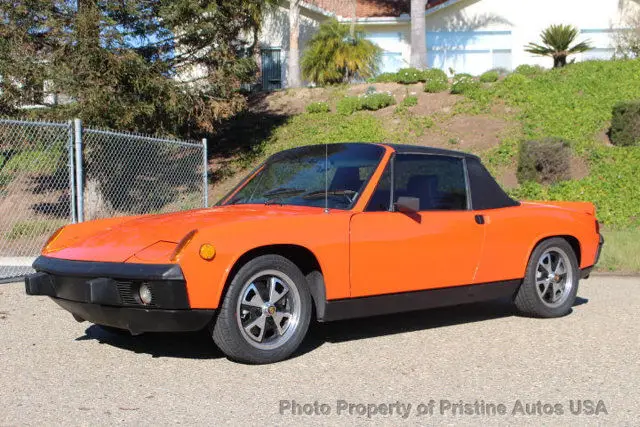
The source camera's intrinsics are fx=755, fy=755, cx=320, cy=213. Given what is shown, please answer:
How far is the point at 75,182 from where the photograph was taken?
12.4 m

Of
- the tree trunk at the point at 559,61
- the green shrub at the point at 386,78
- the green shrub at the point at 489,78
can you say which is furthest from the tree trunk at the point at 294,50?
the tree trunk at the point at 559,61

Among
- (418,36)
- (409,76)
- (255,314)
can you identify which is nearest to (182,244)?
(255,314)

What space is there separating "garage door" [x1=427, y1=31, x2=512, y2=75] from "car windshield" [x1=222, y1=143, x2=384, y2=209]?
24.1m

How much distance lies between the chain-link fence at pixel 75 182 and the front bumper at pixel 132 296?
6.77 m

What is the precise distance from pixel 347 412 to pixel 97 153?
37.9ft

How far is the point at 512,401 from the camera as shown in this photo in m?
4.38

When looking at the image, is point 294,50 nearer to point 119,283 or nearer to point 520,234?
point 520,234

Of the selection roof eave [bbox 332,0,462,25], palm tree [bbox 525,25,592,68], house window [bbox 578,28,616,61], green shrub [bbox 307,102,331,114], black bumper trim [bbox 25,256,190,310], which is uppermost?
roof eave [bbox 332,0,462,25]

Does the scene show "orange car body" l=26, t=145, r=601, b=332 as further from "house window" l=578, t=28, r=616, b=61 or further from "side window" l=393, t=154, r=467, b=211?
"house window" l=578, t=28, r=616, b=61

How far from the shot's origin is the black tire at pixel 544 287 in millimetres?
6641

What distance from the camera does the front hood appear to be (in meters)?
5.00

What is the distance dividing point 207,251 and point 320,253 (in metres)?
0.86

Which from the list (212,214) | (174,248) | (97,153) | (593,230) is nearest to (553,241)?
(593,230)

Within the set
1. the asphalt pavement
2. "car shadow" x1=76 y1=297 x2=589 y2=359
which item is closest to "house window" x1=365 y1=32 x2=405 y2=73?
"car shadow" x1=76 y1=297 x2=589 y2=359
